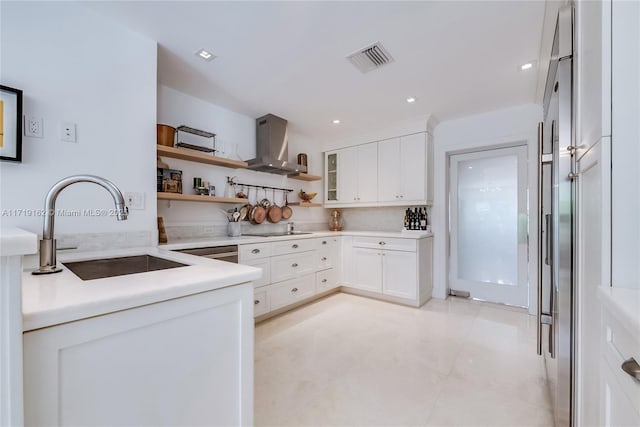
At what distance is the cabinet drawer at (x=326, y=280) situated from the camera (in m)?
3.34

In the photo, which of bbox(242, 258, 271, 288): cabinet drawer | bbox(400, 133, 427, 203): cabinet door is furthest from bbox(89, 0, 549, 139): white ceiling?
bbox(242, 258, 271, 288): cabinet drawer

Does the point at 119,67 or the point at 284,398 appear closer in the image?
the point at 284,398

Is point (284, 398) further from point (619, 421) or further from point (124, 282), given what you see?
point (619, 421)

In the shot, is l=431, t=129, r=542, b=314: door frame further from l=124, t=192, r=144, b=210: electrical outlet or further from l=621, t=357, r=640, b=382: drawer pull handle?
l=124, t=192, r=144, b=210: electrical outlet

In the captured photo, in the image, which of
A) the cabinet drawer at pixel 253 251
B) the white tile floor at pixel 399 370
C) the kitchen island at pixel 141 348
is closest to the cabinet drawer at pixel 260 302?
the white tile floor at pixel 399 370

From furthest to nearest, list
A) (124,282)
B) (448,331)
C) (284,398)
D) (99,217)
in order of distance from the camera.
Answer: (448,331) < (99,217) < (284,398) < (124,282)

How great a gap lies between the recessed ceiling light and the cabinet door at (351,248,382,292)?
2652 mm

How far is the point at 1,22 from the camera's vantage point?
140cm

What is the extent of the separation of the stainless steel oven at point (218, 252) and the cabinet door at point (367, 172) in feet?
6.87

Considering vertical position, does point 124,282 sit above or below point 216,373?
above

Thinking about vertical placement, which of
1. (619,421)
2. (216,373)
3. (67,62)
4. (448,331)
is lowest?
(448,331)

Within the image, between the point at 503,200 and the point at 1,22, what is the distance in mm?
4442

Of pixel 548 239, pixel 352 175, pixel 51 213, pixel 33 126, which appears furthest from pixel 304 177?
pixel 51 213

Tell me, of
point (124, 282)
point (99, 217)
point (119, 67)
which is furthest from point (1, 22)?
point (124, 282)
